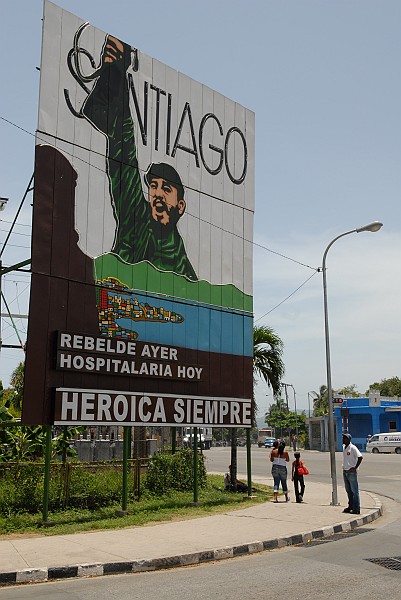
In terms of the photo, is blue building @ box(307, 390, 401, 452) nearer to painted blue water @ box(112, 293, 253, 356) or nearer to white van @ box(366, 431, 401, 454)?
white van @ box(366, 431, 401, 454)

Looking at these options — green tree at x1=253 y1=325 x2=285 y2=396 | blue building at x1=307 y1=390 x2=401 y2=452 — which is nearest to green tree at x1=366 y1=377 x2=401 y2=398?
blue building at x1=307 y1=390 x2=401 y2=452

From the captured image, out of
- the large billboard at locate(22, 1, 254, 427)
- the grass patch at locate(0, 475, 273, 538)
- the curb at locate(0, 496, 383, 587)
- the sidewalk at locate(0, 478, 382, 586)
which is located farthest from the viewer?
the large billboard at locate(22, 1, 254, 427)

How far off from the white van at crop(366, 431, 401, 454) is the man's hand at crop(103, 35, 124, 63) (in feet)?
148

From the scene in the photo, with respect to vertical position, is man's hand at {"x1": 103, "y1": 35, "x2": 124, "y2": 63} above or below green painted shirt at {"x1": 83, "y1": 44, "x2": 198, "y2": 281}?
above

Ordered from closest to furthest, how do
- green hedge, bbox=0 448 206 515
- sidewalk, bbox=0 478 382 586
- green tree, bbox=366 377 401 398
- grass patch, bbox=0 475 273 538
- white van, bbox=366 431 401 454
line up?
sidewalk, bbox=0 478 382 586 → grass patch, bbox=0 475 273 538 → green hedge, bbox=0 448 206 515 → white van, bbox=366 431 401 454 → green tree, bbox=366 377 401 398

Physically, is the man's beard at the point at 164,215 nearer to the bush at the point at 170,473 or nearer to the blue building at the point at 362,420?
the bush at the point at 170,473

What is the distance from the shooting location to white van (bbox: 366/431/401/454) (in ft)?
175

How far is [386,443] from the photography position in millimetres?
54281

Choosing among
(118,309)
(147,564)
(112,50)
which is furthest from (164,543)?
(112,50)

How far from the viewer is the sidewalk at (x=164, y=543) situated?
9203 mm

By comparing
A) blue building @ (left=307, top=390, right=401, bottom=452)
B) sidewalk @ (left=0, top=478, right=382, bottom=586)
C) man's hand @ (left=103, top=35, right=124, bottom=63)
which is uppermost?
man's hand @ (left=103, top=35, right=124, bottom=63)

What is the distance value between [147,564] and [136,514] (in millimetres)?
4762

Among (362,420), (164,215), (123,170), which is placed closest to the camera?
(123,170)

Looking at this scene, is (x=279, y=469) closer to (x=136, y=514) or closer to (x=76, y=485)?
(x=136, y=514)
